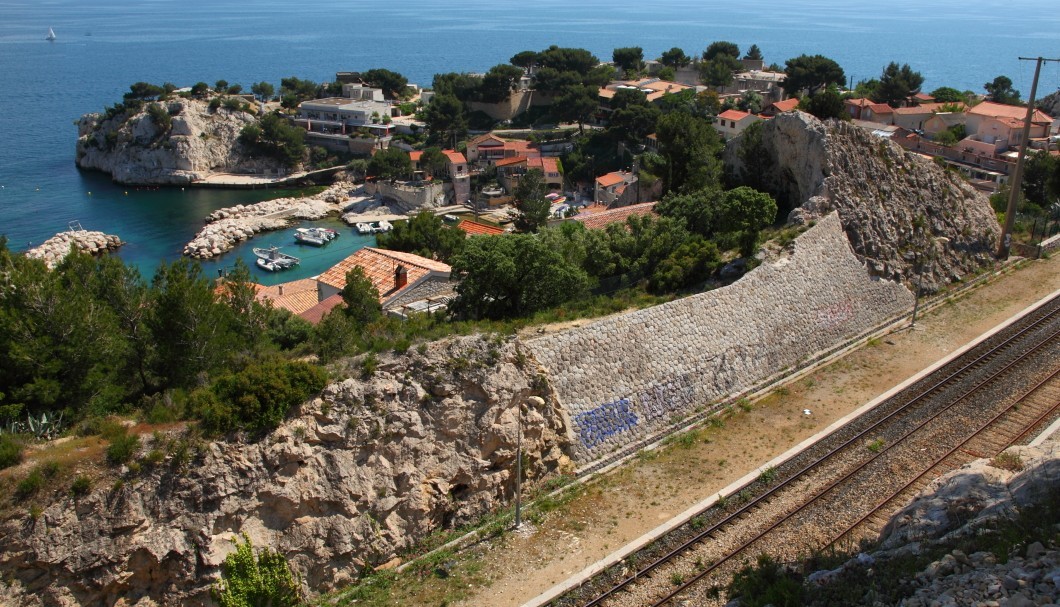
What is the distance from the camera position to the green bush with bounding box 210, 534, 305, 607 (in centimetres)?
1462

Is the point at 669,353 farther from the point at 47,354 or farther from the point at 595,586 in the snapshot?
the point at 47,354

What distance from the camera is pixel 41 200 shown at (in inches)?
2788

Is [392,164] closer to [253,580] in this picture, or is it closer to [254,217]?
[254,217]

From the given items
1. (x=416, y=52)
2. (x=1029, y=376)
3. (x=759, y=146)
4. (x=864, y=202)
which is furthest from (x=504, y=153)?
(x=416, y=52)

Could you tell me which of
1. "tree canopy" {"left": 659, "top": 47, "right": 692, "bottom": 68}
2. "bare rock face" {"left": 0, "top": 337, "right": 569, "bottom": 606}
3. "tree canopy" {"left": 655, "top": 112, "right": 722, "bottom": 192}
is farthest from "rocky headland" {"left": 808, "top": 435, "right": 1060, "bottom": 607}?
"tree canopy" {"left": 659, "top": 47, "right": 692, "bottom": 68}

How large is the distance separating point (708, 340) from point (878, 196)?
1326 cm

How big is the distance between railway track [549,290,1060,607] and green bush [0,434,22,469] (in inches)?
408

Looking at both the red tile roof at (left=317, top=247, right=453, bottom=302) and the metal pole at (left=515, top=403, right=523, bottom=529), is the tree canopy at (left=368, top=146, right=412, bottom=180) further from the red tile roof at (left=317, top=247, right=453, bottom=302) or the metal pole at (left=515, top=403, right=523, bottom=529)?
the metal pole at (left=515, top=403, right=523, bottom=529)

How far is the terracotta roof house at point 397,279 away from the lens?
3120 cm

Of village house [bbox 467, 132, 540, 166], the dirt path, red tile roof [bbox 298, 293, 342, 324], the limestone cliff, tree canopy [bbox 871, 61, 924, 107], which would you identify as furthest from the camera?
the limestone cliff

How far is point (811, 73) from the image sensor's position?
79562 mm

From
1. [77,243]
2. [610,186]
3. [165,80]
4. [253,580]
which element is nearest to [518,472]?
[253,580]

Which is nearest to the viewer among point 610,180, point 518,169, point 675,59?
point 610,180

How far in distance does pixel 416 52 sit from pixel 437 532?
18742cm
